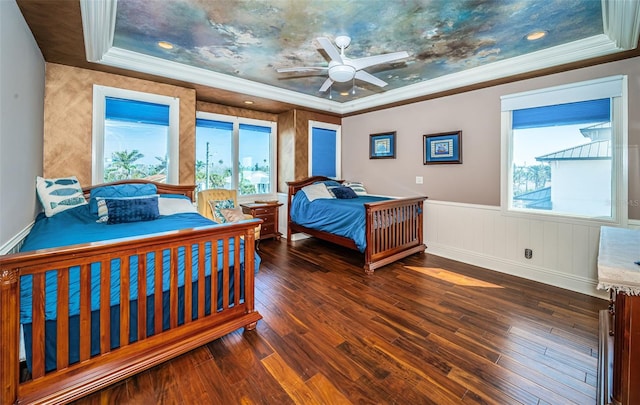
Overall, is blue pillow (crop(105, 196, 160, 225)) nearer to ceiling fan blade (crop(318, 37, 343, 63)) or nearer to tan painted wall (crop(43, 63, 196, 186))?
tan painted wall (crop(43, 63, 196, 186))

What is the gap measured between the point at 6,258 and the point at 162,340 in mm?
951

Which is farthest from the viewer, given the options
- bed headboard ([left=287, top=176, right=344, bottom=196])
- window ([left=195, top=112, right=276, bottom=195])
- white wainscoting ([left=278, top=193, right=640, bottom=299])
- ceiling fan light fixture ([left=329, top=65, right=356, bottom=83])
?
bed headboard ([left=287, top=176, right=344, bottom=196])

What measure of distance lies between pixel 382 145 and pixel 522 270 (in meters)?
2.93

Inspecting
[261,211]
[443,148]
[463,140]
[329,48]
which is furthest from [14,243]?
[463,140]

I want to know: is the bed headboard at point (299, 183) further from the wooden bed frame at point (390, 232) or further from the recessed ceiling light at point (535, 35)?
the recessed ceiling light at point (535, 35)

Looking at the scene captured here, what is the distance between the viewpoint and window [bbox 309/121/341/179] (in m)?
5.61

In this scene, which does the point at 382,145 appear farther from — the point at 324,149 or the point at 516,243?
the point at 516,243

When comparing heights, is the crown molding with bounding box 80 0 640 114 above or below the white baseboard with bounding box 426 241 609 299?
above

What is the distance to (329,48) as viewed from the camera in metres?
2.47

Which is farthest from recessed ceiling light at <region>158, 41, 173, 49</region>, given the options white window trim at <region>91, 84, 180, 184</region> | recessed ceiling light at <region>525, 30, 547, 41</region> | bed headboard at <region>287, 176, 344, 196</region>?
recessed ceiling light at <region>525, 30, 547, 41</region>

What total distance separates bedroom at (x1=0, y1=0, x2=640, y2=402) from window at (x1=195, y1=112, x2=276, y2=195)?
→ 173 cm

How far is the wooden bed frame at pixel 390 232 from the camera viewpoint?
12.0 feet

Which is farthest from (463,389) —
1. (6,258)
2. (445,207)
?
(445,207)

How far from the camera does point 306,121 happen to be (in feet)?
17.9
